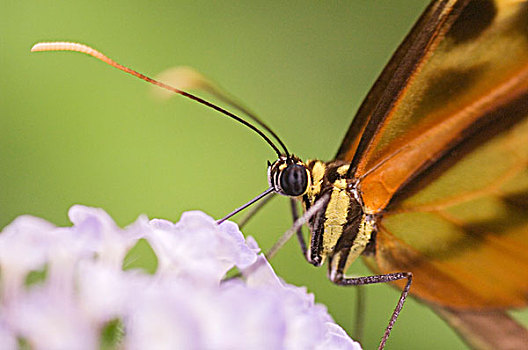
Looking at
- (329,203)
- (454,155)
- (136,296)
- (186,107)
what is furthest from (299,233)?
(186,107)

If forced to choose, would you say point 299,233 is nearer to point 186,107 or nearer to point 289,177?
point 289,177

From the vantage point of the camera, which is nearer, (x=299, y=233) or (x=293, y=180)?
(x=293, y=180)

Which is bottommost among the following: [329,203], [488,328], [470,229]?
[488,328]

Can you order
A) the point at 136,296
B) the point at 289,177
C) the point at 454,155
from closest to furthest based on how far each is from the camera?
1. the point at 136,296
2. the point at 289,177
3. the point at 454,155

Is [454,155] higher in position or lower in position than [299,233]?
higher

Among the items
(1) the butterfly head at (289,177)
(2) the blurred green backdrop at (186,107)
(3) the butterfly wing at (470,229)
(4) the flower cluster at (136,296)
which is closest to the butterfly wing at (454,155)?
(3) the butterfly wing at (470,229)

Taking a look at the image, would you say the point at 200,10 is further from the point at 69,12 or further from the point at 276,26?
the point at 69,12

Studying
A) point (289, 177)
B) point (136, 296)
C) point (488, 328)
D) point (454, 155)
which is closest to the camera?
point (136, 296)

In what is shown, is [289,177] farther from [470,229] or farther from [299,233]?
[470,229]
